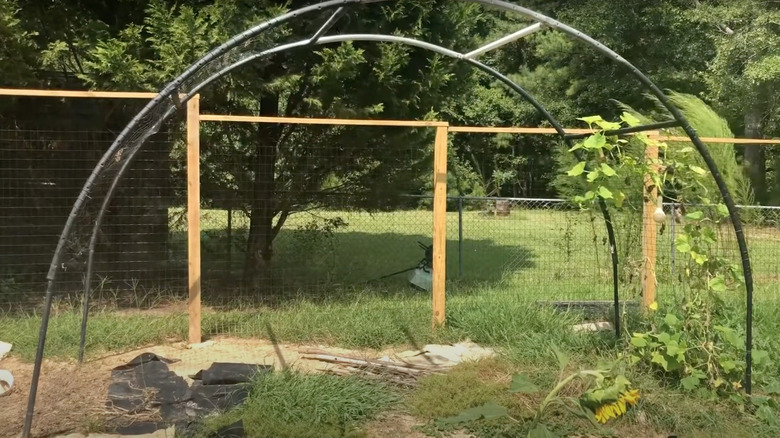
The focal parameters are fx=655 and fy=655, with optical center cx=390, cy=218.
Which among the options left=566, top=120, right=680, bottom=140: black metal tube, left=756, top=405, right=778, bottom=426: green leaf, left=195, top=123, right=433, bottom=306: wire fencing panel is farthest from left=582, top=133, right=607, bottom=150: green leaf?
left=195, top=123, right=433, bottom=306: wire fencing panel

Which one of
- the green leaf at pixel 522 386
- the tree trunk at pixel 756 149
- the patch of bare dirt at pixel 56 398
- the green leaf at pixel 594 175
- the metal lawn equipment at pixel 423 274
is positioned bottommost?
the patch of bare dirt at pixel 56 398

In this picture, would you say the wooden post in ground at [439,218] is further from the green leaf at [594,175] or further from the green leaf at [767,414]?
the green leaf at [767,414]

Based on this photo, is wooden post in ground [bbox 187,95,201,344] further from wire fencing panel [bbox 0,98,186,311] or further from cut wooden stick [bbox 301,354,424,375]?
cut wooden stick [bbox 301,354,424,375]

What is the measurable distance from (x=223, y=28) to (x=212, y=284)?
2735mm

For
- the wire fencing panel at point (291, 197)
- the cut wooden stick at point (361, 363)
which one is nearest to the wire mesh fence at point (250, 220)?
the wire fencing panel at point (291, 197)

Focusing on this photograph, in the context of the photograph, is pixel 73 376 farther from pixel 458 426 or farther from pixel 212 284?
pixel 458 426

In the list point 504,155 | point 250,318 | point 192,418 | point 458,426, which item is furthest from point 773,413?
point 504,155

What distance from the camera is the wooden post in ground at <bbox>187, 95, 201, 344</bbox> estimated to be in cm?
583

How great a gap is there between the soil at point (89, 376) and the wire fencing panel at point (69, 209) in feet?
3.95

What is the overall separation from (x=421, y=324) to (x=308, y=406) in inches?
82.9

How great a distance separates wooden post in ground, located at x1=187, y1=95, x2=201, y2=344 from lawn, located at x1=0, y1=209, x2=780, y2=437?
300 millimetres

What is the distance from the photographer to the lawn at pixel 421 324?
14.4ft

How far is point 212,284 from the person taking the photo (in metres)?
7.21

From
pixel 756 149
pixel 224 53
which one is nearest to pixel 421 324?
pixel 224 53
